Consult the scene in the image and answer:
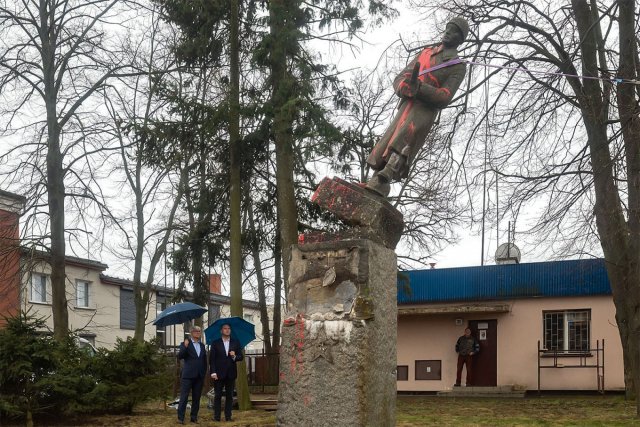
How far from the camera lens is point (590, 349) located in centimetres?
2188

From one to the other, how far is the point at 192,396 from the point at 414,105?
6.87 metres

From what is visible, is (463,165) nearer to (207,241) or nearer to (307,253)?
(207,241)

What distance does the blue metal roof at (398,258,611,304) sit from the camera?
72.4 ft

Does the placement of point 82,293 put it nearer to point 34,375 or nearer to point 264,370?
point 264,370

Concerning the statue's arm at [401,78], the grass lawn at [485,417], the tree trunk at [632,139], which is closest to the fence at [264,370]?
the grass lawn at [485,417]

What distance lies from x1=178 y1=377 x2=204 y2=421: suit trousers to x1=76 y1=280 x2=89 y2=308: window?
25.1 m

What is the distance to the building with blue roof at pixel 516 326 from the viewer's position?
2202 centimetres

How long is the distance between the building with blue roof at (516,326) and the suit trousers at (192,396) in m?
9.57

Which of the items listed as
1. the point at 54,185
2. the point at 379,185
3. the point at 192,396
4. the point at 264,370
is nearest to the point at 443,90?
the point at 379,185

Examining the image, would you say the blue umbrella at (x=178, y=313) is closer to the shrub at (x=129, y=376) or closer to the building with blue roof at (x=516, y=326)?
the shrub at (x=129, y=376)

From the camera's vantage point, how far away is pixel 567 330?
22.7m

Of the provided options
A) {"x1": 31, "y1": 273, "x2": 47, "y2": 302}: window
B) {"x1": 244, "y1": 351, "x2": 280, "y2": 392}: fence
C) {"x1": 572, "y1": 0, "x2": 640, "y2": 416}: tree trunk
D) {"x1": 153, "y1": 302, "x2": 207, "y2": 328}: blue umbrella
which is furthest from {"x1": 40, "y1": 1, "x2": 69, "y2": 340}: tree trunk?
{"x1": 31, "y1": 273, "x2": 47, "y2": 302}: window

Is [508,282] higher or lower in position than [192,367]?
higher

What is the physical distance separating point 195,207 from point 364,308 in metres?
11.4
